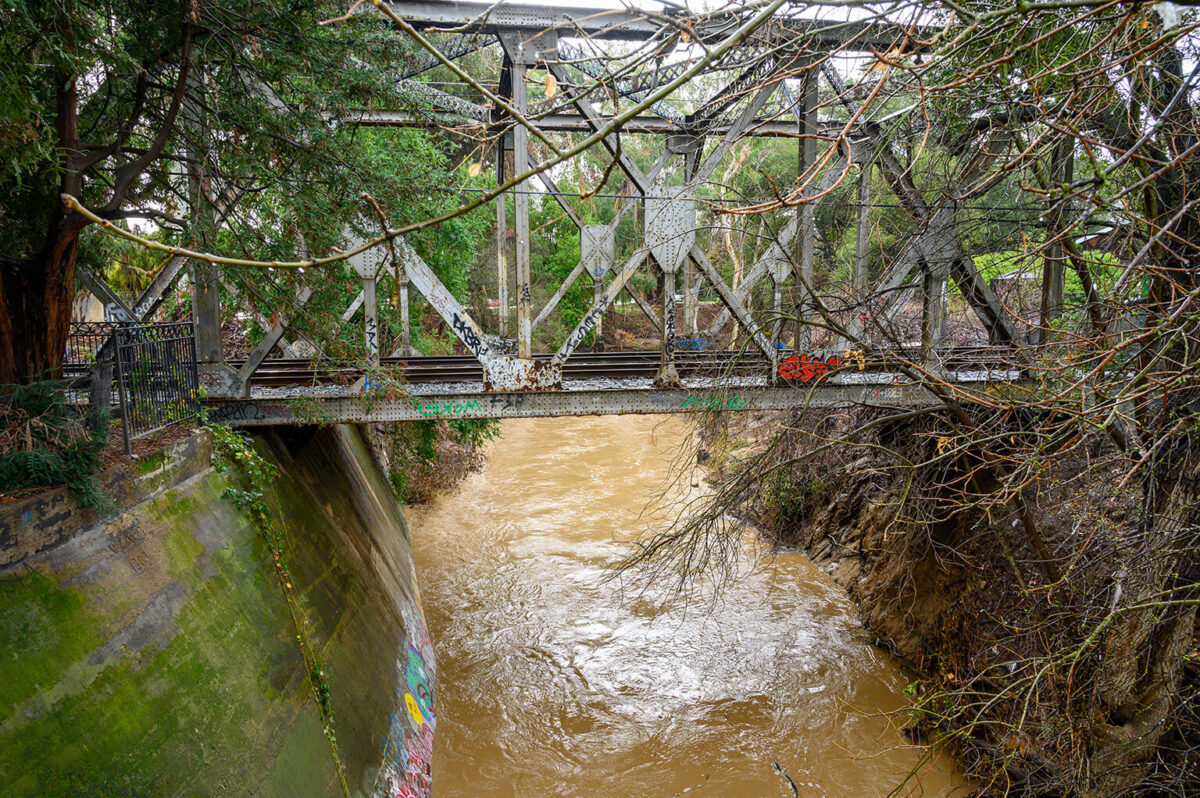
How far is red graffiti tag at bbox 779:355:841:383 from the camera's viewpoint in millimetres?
7738

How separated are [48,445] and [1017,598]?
9.18 m

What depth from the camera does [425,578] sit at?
11.9 m

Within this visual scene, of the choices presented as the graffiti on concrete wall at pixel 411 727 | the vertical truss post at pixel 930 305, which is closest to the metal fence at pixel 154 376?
the graffiti on concrete wall at pixel 411 727

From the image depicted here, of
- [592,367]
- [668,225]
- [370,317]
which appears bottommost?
[592,367]

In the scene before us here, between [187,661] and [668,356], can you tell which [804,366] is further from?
[187,661]

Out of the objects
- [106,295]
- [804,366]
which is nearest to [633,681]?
[804,366]

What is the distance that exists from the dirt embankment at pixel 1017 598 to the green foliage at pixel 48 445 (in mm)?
5406

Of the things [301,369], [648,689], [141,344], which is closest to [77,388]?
[141,344]

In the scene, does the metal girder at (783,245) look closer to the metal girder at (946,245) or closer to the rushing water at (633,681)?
the metal girder at (946,245)

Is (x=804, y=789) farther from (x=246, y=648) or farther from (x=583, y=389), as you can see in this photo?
(x=246, y=648)

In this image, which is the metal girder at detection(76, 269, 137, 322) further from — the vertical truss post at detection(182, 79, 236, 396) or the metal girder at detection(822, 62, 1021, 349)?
the metal girder at detection(822, 62, 1021, 349)

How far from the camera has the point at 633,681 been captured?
897 centimetres

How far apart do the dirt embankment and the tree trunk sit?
6524 millimetres

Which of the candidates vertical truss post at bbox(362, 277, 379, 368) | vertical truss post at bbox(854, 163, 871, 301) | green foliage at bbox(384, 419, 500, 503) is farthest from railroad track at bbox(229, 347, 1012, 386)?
green foliage at bbox(384, 419, 500, 503)
